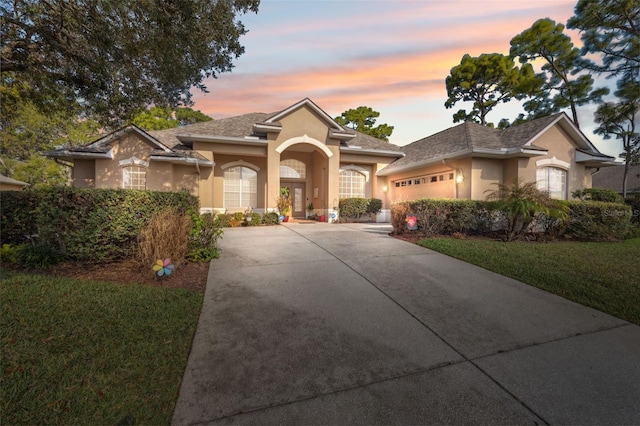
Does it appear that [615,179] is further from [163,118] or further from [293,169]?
[163,118]

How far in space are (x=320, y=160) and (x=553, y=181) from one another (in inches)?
512

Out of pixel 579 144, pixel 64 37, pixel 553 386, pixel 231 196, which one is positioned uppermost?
pixel 64 37

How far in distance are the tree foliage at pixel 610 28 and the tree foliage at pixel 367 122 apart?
1775 centimetres

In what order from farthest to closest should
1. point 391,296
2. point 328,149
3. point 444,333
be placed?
point 328,149 → point 391,296 → point 444,333

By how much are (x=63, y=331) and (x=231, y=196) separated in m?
13.4

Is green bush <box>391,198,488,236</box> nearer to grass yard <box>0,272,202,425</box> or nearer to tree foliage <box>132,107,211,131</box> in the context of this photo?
grass yard <box>0,272,202,425</box>

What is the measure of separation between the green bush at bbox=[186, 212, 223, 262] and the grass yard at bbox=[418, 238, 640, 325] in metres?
6.07

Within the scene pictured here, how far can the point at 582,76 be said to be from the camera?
22.3m

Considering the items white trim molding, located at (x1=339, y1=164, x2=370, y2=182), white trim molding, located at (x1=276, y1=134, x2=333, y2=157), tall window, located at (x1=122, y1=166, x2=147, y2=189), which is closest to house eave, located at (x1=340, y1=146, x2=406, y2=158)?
white trim molding, located at (x1=339, y1=164, x2=370, y2=182)

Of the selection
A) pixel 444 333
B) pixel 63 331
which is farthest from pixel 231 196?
pixel 444 333

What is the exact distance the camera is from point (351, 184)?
17.8 m

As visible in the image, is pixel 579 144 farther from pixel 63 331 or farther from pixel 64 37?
pixel 64 37

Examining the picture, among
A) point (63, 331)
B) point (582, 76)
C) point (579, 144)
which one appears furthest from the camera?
point (582, 76)

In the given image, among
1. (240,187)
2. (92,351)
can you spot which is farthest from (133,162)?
(92,351)
